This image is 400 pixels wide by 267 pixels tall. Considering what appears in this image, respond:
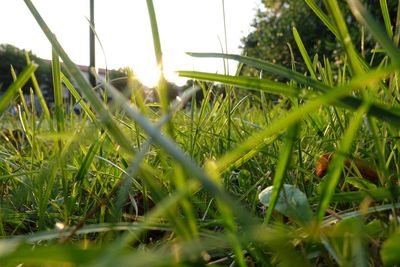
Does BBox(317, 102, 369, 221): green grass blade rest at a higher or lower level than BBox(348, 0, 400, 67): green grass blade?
lower

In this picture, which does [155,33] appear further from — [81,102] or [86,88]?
[81,102]

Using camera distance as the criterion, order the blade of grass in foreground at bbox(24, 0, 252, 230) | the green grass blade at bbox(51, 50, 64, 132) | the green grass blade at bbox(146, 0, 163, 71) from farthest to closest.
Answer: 1. the green grass blade at bbox(51, 50, 64, 132)
2. the green grass blade at bbox(146, 0, 163, 71)
3. the blade of grass in foreground at bbox(24, 0, 252, 230)

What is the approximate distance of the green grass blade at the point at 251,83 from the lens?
0.29 metres

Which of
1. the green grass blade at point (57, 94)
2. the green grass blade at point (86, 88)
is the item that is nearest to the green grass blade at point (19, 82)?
the green grass blade at point (86, 88)

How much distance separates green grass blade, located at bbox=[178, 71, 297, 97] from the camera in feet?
0.95

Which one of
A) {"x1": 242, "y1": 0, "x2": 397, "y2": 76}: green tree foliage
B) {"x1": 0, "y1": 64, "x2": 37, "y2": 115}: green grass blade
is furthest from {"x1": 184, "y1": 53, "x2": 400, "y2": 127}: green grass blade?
{"x1": 242, "y1": 0, "x2": 397, "y2": 76}: green tree foliage

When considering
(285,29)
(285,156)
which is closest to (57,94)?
(285,156)

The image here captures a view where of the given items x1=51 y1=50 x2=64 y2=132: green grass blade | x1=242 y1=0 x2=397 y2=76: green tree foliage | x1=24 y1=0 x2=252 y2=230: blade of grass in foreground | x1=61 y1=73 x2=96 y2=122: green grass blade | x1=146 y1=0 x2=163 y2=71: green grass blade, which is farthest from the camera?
x1=242 y1=0 x2=397 y2=76: green tree foliage

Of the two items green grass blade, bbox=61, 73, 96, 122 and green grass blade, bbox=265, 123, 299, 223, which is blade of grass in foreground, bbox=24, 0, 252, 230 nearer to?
green grass blade, bbox=265, 123, 299, 223

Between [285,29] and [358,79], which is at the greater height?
[285,29]

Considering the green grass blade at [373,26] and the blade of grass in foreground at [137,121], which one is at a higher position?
the green grass blade at [373,26]

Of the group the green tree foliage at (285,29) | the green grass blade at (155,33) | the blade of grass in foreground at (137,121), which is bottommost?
the blade of grass in foreground at (137,121)

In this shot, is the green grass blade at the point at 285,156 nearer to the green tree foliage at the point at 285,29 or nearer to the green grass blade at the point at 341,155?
the green grass blade at the point at 341,155

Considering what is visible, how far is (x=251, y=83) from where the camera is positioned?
1.00ft
